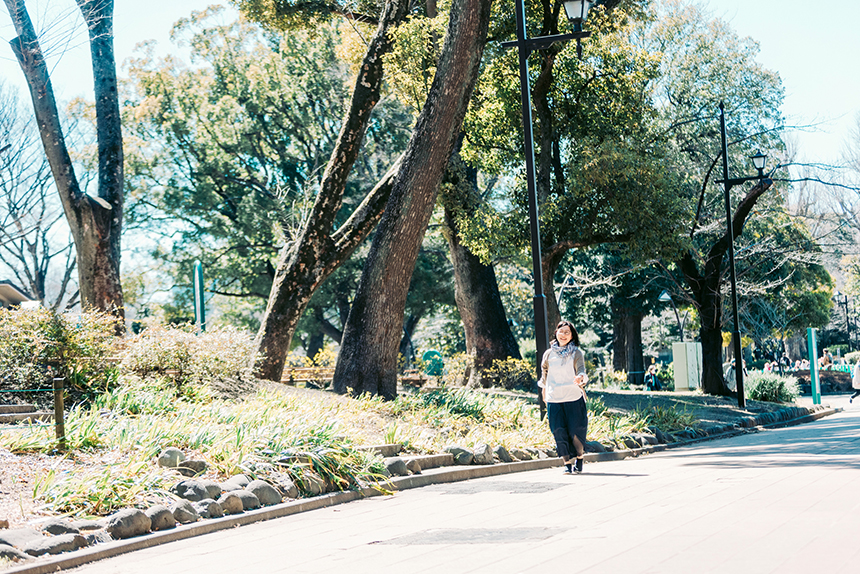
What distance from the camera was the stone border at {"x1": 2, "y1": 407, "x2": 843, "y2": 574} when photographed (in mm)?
5816

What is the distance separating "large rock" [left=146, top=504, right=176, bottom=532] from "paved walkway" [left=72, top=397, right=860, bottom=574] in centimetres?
37

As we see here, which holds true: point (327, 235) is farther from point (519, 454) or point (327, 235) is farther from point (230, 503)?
point (230, 503)

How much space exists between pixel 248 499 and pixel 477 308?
15.1 meters

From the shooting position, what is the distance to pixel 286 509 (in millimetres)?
7793

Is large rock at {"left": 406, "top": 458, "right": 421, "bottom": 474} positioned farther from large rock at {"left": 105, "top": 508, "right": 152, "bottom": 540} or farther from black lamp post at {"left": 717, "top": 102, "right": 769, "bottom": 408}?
black lamp post at {"left": 717, "top": 102, "right": 769, "bottom": 408}

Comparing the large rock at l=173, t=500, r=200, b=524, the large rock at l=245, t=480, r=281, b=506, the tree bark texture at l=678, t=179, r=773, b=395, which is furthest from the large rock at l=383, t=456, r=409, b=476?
the tree bark texture at l=678, t=179, r=773, b=395

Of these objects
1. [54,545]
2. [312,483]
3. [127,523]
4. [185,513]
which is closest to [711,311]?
[312,483]

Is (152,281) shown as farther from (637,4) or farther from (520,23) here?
(520,23)

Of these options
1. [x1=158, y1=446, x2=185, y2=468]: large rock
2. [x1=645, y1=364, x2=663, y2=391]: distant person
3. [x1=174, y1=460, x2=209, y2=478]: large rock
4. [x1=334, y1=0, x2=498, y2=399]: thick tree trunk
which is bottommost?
[x1=645, y1=364, x2=663, y2=391]: distant person

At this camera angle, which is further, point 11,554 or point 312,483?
point 312,483

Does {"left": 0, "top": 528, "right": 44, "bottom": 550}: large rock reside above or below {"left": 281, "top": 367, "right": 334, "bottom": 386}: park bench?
below

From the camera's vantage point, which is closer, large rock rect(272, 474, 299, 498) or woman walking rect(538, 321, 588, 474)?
large rock rect(272, 474, 299, 498)

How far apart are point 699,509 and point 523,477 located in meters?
3.60

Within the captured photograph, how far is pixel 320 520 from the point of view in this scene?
7.42 m
